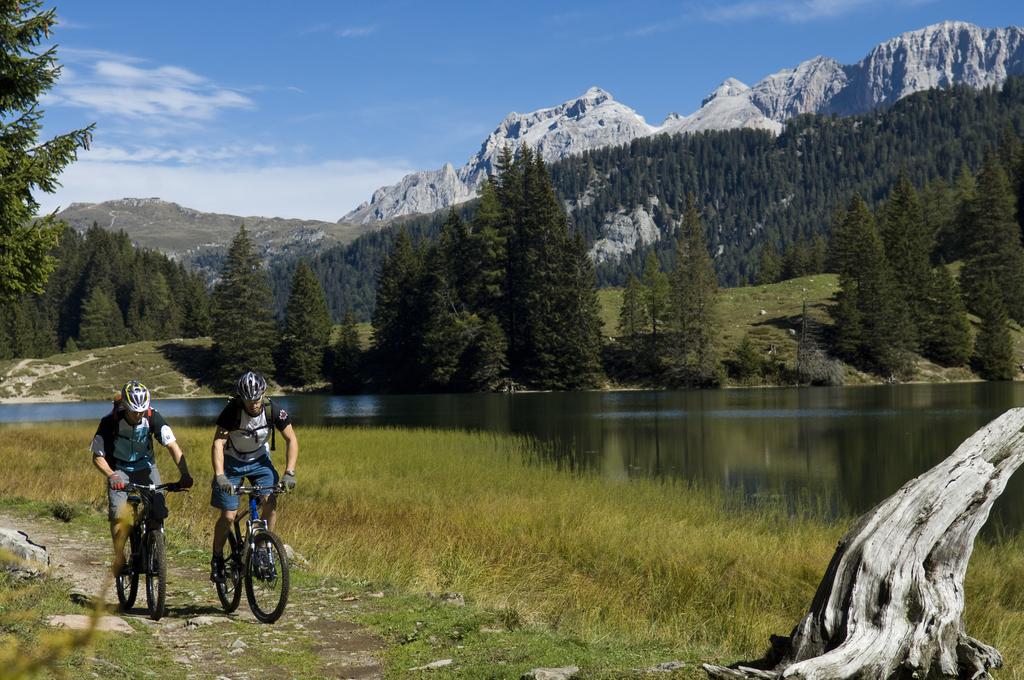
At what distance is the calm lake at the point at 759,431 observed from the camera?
25.0 m

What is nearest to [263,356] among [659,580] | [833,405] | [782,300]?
[782,300]

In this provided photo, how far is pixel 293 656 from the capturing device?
7965 mm

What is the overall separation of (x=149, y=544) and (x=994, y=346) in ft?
298

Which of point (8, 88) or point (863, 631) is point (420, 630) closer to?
point (863, 631)

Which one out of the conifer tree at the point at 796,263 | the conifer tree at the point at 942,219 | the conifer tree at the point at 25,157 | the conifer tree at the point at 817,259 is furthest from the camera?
the conifer tree at the point at 796,263

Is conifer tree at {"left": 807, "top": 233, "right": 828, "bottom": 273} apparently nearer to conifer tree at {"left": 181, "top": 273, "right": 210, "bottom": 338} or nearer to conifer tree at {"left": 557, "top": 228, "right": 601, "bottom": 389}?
conifer tree at {"left": 557, "top": 228, "right": 601, "bottom": 389}

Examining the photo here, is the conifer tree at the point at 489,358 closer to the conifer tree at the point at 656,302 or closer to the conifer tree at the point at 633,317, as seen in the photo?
the conifer tree at the point at 633,317

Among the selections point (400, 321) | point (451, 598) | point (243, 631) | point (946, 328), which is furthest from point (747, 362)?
point (243, 631)

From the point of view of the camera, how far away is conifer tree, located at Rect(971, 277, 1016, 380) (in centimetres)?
8506

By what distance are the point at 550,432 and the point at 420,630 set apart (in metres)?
32.9

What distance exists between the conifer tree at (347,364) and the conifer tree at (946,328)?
Result: 6108 cm

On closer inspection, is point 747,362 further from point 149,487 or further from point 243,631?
point 149,487

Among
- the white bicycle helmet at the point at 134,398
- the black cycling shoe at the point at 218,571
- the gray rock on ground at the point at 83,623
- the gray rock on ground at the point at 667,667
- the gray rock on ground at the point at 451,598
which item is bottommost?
the gray rock on ground at the point at 451,598

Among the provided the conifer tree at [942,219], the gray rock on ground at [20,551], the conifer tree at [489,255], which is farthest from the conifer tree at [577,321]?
the gray rock on ground at [20,551]
